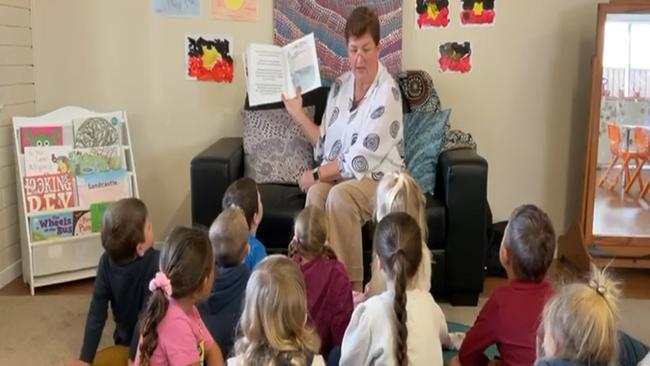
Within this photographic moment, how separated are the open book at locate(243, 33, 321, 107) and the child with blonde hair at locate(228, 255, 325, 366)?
214 centimetres

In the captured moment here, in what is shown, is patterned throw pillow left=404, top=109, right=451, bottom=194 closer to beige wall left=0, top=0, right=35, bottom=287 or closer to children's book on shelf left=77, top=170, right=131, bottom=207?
children's book on shelf left=77, top=170, right=131, bottom=207

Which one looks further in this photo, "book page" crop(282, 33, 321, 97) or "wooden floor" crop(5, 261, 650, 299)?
"book page" crop(282, 33, 321, 97)

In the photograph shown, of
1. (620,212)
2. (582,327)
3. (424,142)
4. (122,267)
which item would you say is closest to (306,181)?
(424,142)

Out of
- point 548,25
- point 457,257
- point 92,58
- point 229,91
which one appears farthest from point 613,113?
point 92,58

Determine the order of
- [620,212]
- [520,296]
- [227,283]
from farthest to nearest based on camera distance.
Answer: [620,212], [227,283], [520,296]

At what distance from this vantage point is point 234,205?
8.58 ft

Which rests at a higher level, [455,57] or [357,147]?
[455,57]

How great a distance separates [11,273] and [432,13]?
8.57 ft

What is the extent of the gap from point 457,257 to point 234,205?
1.15 meters

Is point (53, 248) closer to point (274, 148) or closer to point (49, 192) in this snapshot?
point (49, 192)

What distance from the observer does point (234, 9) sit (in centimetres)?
395

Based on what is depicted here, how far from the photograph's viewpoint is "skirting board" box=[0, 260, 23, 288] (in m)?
3.62

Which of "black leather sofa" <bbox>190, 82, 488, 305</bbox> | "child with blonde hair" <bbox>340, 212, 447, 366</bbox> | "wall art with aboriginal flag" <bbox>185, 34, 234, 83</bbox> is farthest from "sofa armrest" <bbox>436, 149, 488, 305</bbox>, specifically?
"wall art with aboriginal flag" <bbox>185, 34, 234, 83</bbox>

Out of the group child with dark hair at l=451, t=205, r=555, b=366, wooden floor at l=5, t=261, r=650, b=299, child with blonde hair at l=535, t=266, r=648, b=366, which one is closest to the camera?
child with blonde hair at l=535, t=266, r=648, b=366
